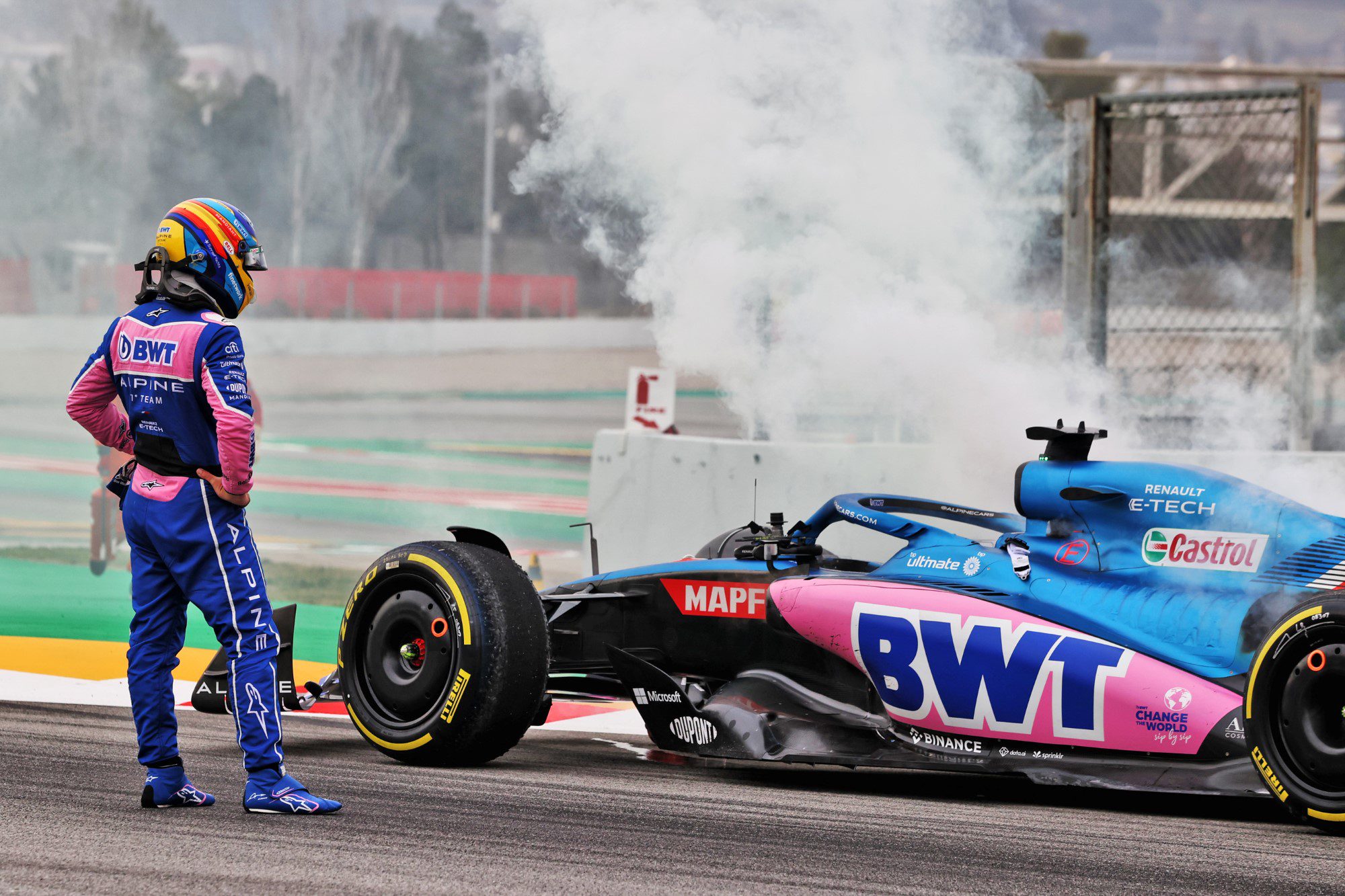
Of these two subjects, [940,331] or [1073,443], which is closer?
[1073,443]

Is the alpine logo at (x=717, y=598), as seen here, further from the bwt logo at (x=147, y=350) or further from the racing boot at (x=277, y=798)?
the bwt logo at (x=147, y=350)

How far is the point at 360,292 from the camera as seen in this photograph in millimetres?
34094

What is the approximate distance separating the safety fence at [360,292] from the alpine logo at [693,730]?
79.3 feet

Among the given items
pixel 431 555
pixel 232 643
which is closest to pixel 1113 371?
pixel 431 555

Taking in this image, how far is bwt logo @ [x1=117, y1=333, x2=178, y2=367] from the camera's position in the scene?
489 cm

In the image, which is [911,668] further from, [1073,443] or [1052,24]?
[1052,24]

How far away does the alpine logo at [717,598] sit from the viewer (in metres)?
6.16

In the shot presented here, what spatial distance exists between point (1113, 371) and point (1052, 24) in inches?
1811

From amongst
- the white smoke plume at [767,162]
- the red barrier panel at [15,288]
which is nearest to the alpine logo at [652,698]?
the white smoke plume at [767,162]

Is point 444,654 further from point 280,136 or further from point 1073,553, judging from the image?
point 280,136

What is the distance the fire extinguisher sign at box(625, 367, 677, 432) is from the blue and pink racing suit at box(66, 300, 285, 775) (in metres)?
4.73

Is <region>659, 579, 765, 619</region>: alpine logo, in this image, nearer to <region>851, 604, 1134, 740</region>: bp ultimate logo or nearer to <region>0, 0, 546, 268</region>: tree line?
<region>851, 604, 1134, 740</region>: bp ultimate logo

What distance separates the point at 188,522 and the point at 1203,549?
10.8 feet

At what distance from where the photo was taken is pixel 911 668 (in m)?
5.67
